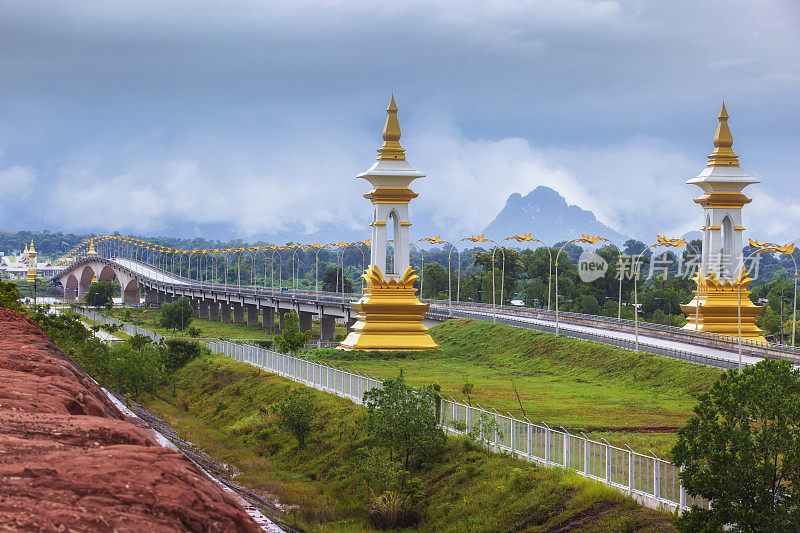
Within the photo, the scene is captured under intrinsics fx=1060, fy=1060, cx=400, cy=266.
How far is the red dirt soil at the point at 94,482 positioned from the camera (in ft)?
33.9

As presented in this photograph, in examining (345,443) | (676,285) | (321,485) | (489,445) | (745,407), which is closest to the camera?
(745,407)

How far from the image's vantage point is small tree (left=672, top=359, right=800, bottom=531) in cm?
2069

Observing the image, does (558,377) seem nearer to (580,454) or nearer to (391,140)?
(391,140)

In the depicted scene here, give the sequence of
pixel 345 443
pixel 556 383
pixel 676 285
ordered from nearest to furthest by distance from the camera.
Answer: pixel 345 443, pixel 556 383, pixel 676 285

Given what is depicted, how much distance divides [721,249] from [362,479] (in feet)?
134

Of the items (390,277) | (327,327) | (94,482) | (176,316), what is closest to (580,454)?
(94,482)

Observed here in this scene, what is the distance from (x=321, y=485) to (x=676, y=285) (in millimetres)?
95551

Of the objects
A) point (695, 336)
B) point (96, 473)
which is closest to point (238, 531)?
point (96, 473)

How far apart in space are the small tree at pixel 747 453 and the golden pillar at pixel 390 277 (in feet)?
132

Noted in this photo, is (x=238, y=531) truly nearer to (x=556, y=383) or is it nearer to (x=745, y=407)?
(x=745, y=407)

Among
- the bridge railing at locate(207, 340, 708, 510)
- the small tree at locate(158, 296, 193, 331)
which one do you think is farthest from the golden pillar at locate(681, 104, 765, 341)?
the small tree at locate(158, 296, 193, 331)

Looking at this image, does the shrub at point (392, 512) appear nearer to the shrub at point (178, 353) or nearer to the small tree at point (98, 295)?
the shrub at point (178, 353)

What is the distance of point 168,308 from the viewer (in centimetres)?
11281

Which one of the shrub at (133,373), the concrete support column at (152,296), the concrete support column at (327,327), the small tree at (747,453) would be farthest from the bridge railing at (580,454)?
the concrete support column at (152,296)
